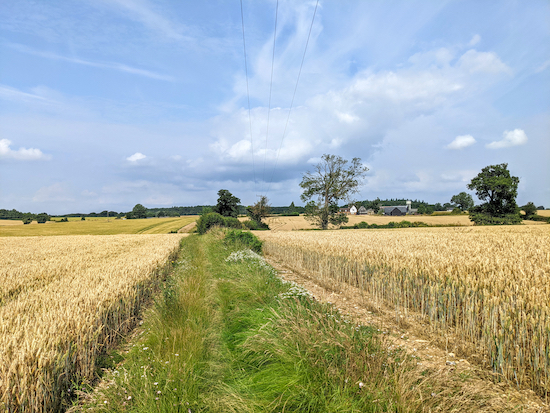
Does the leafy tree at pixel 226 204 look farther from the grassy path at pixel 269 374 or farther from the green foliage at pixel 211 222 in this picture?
the grassy path at pixel 269 374

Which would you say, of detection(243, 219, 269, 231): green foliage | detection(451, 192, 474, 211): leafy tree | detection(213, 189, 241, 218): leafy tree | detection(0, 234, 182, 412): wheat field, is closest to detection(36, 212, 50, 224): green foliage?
detection(213, 189, 241, 218): leafy tree

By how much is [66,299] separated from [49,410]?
295 centimetres

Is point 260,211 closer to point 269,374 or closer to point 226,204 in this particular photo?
point 226,204

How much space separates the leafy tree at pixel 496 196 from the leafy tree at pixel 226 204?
5228cm

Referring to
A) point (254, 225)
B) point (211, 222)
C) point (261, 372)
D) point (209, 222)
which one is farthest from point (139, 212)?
point (261, 372)

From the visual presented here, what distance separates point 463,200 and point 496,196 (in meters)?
76.2

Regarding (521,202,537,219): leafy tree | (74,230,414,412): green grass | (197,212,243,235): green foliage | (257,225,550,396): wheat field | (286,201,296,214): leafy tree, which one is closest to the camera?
(74,230,414,412): green grass

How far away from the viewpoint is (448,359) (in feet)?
14.1

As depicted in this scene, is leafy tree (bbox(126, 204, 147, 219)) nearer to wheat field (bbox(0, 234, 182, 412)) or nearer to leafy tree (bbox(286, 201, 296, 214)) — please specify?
leafy tree (bbox(286, 201, 296, 214))

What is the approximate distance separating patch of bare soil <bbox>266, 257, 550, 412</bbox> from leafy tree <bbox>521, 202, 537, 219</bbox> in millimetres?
80642

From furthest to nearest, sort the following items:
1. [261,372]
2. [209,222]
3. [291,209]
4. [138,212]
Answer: [291,209]
[138,212]
[209,222]
[261,372]

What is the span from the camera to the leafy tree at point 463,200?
11425 cm

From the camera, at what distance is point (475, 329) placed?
15.8 feet

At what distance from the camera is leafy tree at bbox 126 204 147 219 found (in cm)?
8139
